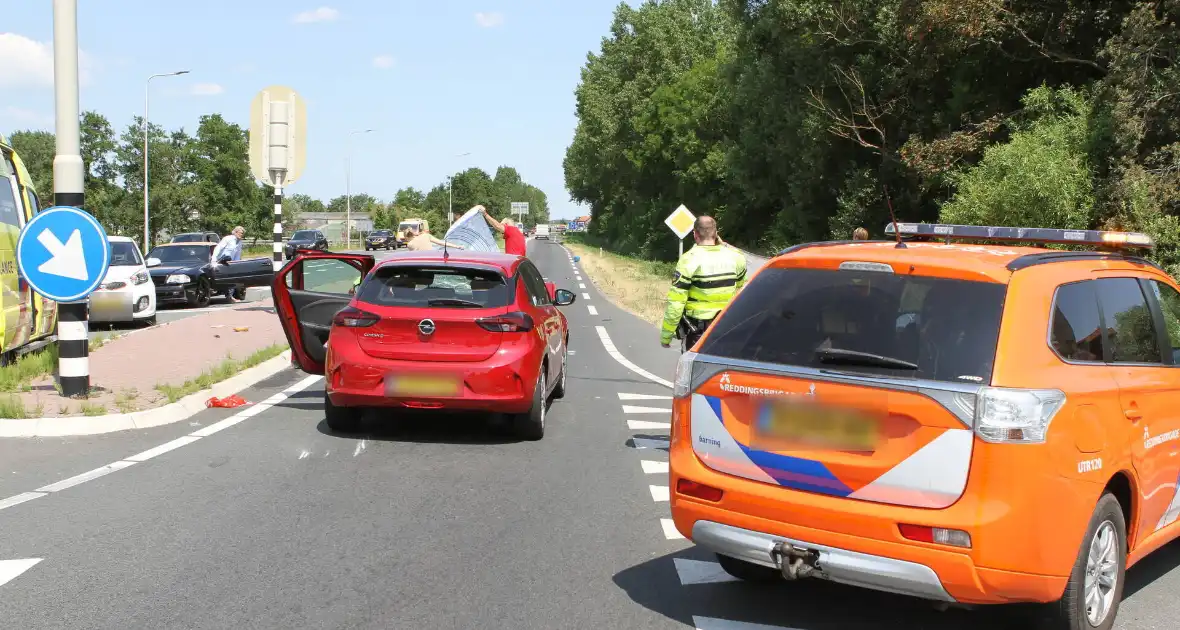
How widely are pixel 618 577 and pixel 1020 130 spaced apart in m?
22.7

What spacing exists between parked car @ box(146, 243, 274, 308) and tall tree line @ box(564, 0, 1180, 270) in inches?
631

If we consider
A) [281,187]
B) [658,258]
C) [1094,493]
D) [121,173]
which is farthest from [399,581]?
[121,173]

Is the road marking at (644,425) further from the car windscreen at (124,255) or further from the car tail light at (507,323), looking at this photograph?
the car windscreen at (124,255)

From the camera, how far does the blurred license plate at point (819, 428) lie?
4223 millimetres

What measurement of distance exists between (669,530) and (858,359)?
231 cm

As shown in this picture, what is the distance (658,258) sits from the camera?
6712cm

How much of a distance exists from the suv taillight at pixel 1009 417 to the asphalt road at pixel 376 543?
1197 millimetres

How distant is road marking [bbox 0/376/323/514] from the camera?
6.66 m

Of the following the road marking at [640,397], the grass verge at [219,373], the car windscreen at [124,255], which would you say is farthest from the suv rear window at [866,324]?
the car windscreen at [124,255]

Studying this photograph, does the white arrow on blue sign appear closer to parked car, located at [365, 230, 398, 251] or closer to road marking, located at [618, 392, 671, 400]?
road marking, located at [618, 392, 671, 400]

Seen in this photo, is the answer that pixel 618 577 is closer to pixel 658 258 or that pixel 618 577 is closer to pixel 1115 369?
pixel 1115 369

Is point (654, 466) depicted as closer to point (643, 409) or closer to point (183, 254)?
point (643, 409)

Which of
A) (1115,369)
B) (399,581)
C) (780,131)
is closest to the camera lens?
(1115,369)

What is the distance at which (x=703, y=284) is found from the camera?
8789 millimetres
